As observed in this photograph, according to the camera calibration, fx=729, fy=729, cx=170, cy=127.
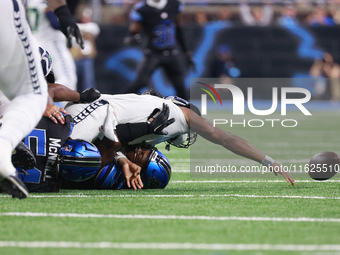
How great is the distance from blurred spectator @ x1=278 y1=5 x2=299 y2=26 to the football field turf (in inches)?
508

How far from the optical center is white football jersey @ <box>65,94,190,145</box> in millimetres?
4945

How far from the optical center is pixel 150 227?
132 inches

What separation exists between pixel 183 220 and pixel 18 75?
108cm

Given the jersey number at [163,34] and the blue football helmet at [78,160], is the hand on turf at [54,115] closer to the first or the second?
the blue football helmet at [78,160]

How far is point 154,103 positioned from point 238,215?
5.53 ft

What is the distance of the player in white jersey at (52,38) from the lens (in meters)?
9.01

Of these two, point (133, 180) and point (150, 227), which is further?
point (133, 180)

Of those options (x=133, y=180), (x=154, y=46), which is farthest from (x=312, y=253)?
(x=154, y=46)

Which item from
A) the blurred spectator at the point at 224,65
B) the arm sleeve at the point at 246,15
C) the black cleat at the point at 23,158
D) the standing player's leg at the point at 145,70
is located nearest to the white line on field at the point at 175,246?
the black cleat at the point at 23,158

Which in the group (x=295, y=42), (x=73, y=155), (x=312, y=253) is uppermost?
(x=312, y=253)

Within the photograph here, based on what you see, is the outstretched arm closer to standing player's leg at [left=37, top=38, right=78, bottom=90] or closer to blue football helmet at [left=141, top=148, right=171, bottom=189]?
blue football helmet at [left=141, top=148, right=171, bottom=189]

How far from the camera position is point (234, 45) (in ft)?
57.9

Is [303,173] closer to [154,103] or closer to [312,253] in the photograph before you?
[154,103]

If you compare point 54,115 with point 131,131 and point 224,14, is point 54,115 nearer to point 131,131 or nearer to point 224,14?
point 131,131
